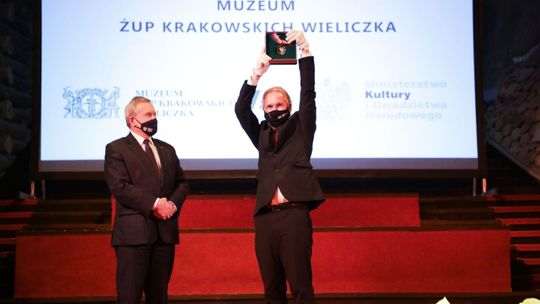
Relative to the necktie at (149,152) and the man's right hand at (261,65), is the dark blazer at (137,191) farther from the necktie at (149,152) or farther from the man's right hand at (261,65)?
the man's right hand at (261,65)

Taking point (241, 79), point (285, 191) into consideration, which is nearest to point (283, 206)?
point (285, 191)

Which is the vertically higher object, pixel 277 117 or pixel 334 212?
pixel 277 117

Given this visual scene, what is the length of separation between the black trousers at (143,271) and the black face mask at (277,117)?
65 cm

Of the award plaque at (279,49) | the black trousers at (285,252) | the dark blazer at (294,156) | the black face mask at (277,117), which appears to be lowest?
the black trousers at (285,252)

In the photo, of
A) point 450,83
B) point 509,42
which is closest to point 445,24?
point 450,83

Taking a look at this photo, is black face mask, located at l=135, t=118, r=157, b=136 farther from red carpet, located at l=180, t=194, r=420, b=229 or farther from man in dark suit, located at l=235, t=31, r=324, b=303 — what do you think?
red carpet, located at l=180, t=194, r=420, b=229

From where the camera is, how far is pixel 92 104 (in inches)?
198

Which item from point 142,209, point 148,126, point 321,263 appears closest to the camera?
point 142,209

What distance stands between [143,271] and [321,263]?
1.66 metres

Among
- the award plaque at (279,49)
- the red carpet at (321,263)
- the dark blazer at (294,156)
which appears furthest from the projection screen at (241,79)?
the dark blazer at (294,156)

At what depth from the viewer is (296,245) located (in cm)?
279

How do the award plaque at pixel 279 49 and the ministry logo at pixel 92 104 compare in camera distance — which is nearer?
the award plaque at pixel 279 49

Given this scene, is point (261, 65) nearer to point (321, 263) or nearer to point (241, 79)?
point (321, 263)

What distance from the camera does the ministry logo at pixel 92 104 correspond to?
501cm
